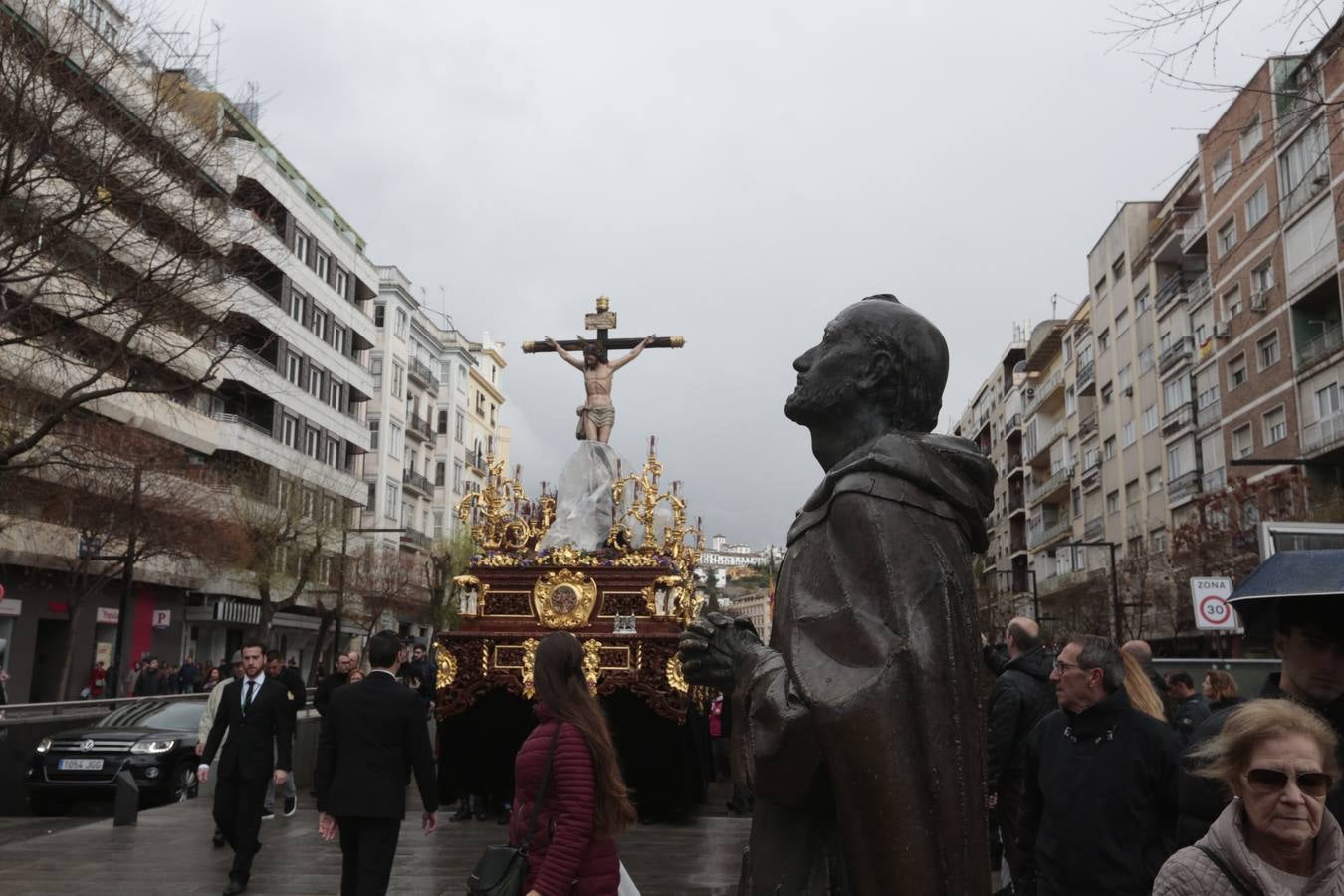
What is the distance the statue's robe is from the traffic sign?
15.8 meters

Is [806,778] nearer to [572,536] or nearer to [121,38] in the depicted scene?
[572,536]

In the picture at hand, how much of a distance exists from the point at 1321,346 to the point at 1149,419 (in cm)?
1615

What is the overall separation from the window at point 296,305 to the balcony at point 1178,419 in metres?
35.8

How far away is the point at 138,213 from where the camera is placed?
15.3 m

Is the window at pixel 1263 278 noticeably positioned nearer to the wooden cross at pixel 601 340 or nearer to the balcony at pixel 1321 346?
the balcony at pixel 1321 346

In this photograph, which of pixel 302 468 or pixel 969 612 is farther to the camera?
pixel 302 468

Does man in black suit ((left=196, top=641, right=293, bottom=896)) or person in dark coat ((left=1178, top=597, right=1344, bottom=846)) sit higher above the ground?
person in dark coat ((left=1178, top=597, right=1344, bottom=846))

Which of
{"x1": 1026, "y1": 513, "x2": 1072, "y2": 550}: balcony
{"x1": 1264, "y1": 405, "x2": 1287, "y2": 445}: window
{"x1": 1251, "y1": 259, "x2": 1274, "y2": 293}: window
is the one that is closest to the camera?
{"x1": 1264, "y1": 405, "x2": 1287, "y2": 445}: window

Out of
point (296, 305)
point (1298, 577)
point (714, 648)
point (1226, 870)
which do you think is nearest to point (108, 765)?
point (1298, 577)

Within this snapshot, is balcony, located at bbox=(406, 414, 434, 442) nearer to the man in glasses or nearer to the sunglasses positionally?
the man in glasses

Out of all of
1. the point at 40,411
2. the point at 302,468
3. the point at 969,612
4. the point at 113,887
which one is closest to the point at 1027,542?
the point at 302,468

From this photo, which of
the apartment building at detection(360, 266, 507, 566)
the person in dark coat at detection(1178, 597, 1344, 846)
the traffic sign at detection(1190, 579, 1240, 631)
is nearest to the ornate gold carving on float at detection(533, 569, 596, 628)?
the person in dark coat at detection(1178, 597, 1344, 846)

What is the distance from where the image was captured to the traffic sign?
16.6m

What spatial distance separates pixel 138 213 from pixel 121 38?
7.46 ft
